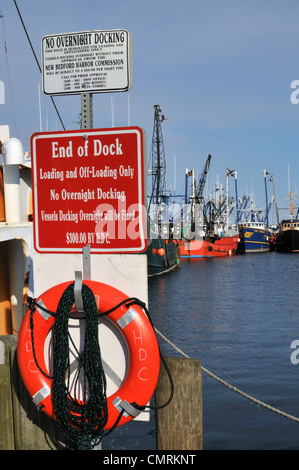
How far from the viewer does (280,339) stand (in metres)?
16.4

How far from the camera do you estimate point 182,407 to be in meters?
3.21

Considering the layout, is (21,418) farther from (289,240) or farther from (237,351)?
(289,240)

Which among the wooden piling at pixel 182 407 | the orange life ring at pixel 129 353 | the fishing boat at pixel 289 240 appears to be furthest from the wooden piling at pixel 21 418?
the fishing boat at pixel 289 240

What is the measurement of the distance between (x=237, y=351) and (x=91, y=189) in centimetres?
1217

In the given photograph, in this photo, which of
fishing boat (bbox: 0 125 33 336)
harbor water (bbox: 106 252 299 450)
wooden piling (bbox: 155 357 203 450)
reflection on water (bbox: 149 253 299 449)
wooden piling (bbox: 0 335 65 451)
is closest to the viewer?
wooden piling (bbox: 155 357 203 450)

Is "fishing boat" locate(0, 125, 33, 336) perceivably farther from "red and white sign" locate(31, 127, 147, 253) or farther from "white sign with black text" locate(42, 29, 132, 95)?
"white sign with black text" locate(42, 29, 132, 95)

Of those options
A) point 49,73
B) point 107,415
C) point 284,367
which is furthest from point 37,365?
point 284,367

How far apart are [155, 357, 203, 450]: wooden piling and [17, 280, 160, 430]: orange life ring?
0.53ft

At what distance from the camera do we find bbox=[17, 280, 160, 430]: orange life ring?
308 centimetres

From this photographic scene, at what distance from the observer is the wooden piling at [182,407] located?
3.20m

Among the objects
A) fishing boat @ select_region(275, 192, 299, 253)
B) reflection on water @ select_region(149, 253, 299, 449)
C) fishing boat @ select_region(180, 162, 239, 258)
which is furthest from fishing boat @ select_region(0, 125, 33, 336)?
fishing boat @ select_region(275, 192, 299, 253)

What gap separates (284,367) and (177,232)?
168ft

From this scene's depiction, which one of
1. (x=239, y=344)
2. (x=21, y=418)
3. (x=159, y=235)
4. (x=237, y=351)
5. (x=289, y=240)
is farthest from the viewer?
(x=289, y=240)

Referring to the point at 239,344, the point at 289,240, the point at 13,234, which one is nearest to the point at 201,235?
the point at 289,240
